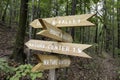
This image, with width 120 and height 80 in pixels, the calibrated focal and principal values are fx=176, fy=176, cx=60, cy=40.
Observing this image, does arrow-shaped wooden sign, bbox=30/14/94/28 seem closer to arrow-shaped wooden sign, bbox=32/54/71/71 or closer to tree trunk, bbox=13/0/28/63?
arrow-shaped wooden sign, bbox=32/54/71/71

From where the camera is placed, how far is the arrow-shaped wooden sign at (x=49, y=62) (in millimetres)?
3654

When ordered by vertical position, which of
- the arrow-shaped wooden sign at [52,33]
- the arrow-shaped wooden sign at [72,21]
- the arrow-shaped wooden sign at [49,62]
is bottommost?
the arrow-shaped wooden sign at [49,62]

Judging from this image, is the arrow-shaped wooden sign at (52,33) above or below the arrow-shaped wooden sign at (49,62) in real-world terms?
above

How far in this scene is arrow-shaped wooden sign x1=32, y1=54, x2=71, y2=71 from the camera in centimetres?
365

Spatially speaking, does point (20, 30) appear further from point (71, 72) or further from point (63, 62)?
point (63, 62)

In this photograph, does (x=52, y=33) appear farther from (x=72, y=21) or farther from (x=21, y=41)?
(x=21, y=41)

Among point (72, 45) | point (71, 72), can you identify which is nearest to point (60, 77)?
point (71, 72)

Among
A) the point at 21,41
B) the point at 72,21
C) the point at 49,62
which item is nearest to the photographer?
the point at 49,62

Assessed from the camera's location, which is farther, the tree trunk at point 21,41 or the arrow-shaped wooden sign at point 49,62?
the tree trunk at point 21,41

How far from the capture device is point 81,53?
3553 millimetres

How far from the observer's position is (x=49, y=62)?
3.81m

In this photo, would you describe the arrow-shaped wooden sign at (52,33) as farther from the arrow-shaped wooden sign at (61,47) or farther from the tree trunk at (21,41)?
the tree trunk at (21,41)

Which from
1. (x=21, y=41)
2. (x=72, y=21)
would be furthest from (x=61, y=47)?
(x=21, y=41)

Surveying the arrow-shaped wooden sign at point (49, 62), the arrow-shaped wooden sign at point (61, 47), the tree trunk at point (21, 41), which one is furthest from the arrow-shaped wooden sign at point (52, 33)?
the tree trunk at point (21, 41)
